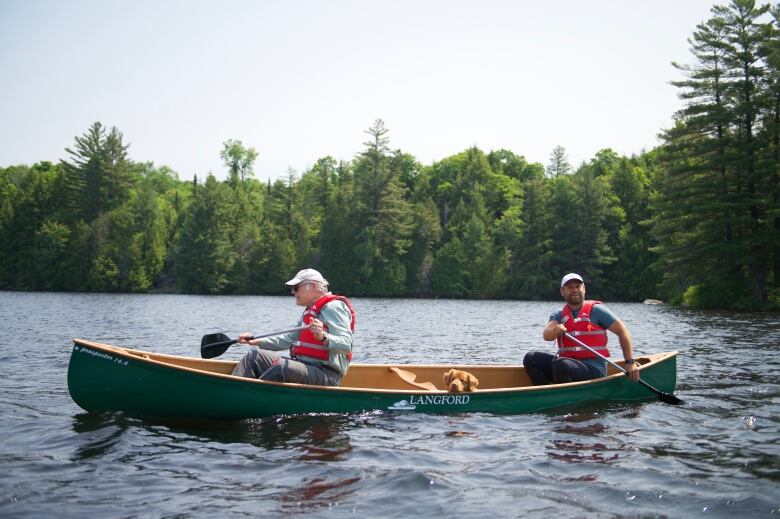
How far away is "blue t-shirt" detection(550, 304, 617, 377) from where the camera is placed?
30.1 feet

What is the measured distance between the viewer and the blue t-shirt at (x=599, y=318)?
918cm

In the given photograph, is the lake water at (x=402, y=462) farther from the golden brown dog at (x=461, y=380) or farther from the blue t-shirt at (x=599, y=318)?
the blue t-shirt at (x=599, y=318)

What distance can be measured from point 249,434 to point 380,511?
2.70m

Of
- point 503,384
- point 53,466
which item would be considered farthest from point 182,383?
point 503,384

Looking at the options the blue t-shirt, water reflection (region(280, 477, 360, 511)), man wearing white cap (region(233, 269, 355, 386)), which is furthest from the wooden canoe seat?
water reflection (region(280, 477, 360, 511))

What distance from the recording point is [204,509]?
17.6 feet

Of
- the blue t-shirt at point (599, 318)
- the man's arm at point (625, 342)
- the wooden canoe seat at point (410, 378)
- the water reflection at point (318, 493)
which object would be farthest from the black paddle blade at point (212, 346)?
the man's arm at point (625, 342)

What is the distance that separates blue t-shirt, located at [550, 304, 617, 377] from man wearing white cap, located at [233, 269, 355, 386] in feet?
9.04

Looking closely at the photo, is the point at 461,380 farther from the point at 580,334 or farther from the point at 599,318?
the point at 599,318

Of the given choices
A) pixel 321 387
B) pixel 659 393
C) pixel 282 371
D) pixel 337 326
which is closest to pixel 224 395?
pixel 282 371

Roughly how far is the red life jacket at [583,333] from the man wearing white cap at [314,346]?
9.50 feet

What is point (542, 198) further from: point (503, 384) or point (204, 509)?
point (204, 509)

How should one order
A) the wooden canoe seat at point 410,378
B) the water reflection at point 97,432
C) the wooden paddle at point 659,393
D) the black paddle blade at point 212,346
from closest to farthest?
the water reflection at point 97,432, the black paddle blade at point 212,346, the wooden paddle at point 659,393, the wooden canoe seat at point 410,378

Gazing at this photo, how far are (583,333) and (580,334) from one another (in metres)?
0.04
